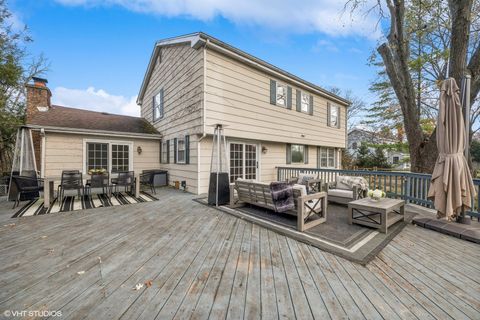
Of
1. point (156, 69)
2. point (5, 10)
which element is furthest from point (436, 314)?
point (5, 10)

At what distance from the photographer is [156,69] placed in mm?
10695

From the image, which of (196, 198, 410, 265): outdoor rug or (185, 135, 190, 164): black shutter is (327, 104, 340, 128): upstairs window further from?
(185, 135, 190, 164): black shutter

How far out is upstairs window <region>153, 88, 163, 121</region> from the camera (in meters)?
10.0

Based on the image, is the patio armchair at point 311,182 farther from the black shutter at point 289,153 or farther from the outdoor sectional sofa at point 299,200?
the black shutter at point 289,153

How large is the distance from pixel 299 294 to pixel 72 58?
49.2 ft

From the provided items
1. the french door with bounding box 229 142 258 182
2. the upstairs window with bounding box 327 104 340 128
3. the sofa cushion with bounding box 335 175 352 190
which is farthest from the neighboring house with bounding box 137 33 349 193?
the sofa cushion with bounding box 335 175 352 190

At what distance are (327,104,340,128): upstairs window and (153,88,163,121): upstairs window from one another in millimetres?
9191

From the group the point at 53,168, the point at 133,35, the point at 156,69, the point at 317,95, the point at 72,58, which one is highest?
the point at 133,35

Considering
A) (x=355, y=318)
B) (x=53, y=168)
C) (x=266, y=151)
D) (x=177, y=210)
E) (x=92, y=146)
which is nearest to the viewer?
(x=355, y=318)

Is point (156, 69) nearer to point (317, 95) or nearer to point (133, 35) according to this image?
point (133, 35)

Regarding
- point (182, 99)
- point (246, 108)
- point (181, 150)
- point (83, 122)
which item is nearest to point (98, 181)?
point (181, 150)

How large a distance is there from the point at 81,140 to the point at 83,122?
113 cm

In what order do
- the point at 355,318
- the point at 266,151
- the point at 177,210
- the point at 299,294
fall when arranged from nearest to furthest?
the point at 355,318 → the point at 299,294 → the point at 177,210 → the point at 266,151

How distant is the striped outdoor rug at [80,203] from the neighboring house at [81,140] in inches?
79.9
